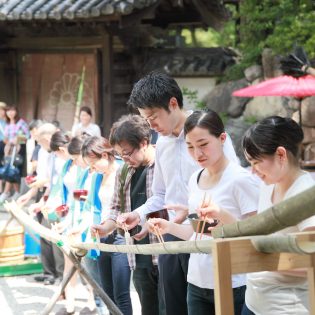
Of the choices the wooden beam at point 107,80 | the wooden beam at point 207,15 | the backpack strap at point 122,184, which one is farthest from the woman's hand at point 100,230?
the wooden beam at point 207,15

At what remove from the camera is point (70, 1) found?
45.5ft

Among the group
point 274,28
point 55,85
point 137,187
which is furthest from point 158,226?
point 55,85

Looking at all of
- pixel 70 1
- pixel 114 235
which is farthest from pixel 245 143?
pixel 70 1

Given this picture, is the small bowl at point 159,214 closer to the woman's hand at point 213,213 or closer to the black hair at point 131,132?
the black hair at point 131,132

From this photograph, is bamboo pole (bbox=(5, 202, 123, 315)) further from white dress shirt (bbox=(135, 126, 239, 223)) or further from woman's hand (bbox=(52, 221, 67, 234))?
white dress shirt (bbox=(135, 126, 239, 223))

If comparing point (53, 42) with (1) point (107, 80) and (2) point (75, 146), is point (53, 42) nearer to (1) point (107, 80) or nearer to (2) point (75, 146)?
(1) point (107, 80)

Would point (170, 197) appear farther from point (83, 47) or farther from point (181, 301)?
point (83, 47)

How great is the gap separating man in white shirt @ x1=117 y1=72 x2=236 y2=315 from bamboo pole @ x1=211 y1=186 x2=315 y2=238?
1.68 meters

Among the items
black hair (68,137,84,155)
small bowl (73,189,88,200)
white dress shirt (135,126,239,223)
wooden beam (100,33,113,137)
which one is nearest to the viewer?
white dress shirt (135,126,239,223)

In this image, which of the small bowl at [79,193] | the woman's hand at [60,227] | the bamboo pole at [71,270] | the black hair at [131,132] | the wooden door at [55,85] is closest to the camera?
the black hair at [131,132]

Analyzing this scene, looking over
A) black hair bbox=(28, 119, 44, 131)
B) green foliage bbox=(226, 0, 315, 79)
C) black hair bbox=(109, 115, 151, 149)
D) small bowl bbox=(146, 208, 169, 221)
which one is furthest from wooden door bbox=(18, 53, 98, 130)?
small bowl bbox=(146, 208, 169, 221)

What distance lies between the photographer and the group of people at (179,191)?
3229 mm

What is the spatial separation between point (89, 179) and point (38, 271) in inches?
139

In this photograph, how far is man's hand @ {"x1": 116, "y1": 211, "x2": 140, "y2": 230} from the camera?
15.2 ft
